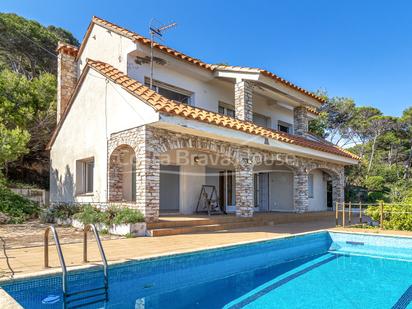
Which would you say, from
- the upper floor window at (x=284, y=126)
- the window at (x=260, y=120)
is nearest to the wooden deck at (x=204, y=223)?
the window at (x=260, y=120)

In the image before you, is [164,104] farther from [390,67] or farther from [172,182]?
[390,67]

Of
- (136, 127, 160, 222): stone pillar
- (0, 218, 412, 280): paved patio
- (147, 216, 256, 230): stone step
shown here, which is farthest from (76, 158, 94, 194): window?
(0, 218, 412, 280): paved patio

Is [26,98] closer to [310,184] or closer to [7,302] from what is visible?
[7,302]

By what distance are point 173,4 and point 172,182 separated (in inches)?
360

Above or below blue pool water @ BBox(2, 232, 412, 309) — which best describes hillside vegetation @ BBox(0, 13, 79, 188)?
above

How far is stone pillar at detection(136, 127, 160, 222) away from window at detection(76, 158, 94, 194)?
4971 millimetres

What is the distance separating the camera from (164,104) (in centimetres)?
1056

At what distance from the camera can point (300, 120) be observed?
20094 mm

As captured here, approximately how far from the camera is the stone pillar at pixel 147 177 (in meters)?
10.5

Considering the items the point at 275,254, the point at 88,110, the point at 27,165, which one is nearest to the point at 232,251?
the point at 275,254

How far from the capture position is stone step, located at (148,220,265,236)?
10.4 m

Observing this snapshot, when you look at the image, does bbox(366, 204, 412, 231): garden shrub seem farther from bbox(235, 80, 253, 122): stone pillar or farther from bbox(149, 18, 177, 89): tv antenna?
bbox(149, 18, 177, 89): tv antenna

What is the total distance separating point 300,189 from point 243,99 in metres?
6.06


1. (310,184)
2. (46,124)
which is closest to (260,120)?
(310,184)
